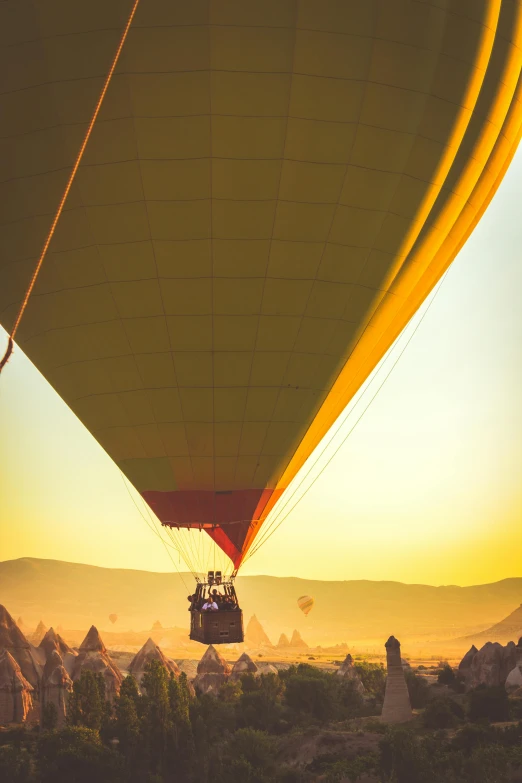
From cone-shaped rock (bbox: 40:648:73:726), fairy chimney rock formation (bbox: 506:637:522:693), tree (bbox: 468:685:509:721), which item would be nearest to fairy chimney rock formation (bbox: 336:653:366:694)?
fairy chimney rock formation (bbox: 506:637:522:693)

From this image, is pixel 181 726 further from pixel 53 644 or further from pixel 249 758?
pixel 53 644

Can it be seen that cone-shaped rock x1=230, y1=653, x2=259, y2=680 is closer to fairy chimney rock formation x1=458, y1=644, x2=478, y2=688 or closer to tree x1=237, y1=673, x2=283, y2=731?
tree x1=237, y1=673, x2=283, y2=731

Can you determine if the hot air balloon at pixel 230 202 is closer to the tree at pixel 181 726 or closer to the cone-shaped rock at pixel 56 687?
the tree at pixel 181 726

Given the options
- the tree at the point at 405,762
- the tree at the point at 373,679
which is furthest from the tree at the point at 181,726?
the tree at the point at 373,679

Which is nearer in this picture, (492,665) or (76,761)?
(76,761)

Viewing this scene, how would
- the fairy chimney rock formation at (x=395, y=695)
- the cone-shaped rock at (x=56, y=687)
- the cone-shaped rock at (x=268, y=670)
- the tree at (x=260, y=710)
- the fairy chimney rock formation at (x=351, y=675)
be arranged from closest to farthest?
the fairy chimney rock formation at (x=395, y=695)
the tree at (x=260, y=710)
the fairy chimney rock formation at (x=351, y=675)
the cone-shaped rock at (x=56, y=687)
the cone-shaped rock at (x=268, y=670)

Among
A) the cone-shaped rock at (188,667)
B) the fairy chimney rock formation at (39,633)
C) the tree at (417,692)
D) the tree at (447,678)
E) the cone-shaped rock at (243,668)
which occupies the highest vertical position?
the fairy chimney rock formation at (39,633)

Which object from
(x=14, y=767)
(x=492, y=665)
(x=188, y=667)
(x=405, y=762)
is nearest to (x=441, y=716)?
(x=492, y=665)

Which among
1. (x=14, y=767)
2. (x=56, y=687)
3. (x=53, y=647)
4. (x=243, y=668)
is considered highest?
(x=53, y=647)
